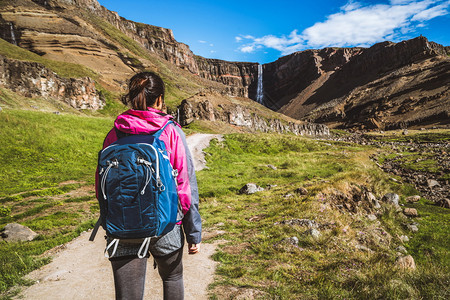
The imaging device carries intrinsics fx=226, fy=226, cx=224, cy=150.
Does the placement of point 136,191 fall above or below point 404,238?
above

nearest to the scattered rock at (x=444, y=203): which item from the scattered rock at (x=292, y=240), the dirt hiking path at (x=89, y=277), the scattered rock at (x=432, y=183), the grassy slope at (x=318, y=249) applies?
the grassy slope at (x=318, y=249)

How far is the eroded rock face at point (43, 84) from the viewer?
3328 cm

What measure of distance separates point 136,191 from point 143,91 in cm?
111

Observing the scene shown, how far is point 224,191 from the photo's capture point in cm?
1320

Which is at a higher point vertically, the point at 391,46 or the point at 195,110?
the point at 391,46

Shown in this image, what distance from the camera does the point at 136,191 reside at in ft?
6.59

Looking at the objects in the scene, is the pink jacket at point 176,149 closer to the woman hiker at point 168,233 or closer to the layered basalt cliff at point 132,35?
the woman hiker at point 168,233

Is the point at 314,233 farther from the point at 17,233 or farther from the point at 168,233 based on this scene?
the point at 17,233

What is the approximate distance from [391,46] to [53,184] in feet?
630

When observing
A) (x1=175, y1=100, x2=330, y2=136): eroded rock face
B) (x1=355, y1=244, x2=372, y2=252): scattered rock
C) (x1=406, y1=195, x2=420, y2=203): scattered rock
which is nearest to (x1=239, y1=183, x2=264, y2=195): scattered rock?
(x1=355, y1=244, x2=372, y2=252): scattered rock

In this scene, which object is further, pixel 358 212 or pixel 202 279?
pixel 358 212

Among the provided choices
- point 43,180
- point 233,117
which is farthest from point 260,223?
point 233,117

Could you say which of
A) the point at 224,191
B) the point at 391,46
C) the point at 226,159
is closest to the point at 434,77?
the point at 391,46

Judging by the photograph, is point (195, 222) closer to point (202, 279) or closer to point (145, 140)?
point (145, 140)
